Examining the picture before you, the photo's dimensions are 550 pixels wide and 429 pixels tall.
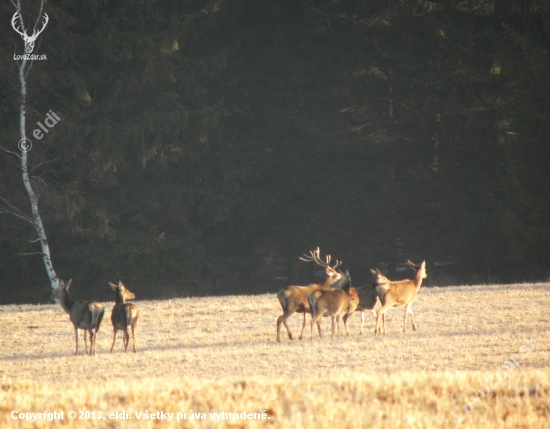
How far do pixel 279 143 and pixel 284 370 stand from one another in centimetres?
2473

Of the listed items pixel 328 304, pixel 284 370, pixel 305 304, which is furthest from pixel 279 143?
A: pixel 284 370

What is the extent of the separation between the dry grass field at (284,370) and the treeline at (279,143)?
10.4m

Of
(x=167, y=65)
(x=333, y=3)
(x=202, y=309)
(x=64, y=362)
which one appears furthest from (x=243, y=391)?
(x=333, y=3)

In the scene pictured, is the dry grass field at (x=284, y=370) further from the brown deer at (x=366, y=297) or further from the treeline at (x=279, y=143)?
the treeline at (x=279, y=143)

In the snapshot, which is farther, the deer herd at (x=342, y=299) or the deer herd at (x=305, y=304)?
the deer herd at (x=342, y=299)

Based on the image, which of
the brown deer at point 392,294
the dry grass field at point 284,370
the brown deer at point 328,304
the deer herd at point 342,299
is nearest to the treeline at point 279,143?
the dry grass field at point 284,370

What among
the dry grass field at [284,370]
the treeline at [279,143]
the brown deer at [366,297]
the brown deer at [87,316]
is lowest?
the dry grass field at [284,370]

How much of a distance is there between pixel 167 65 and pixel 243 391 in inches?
961

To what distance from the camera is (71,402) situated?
7.74 meters

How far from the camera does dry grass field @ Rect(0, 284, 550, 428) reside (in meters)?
7.14

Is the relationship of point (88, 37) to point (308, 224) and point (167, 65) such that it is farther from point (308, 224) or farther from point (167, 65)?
point (308, 224)

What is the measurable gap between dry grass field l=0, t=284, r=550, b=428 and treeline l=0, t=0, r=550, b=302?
1035 cm

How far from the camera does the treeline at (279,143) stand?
1093 inches

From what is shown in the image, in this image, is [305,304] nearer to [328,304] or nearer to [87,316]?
[328,304]
